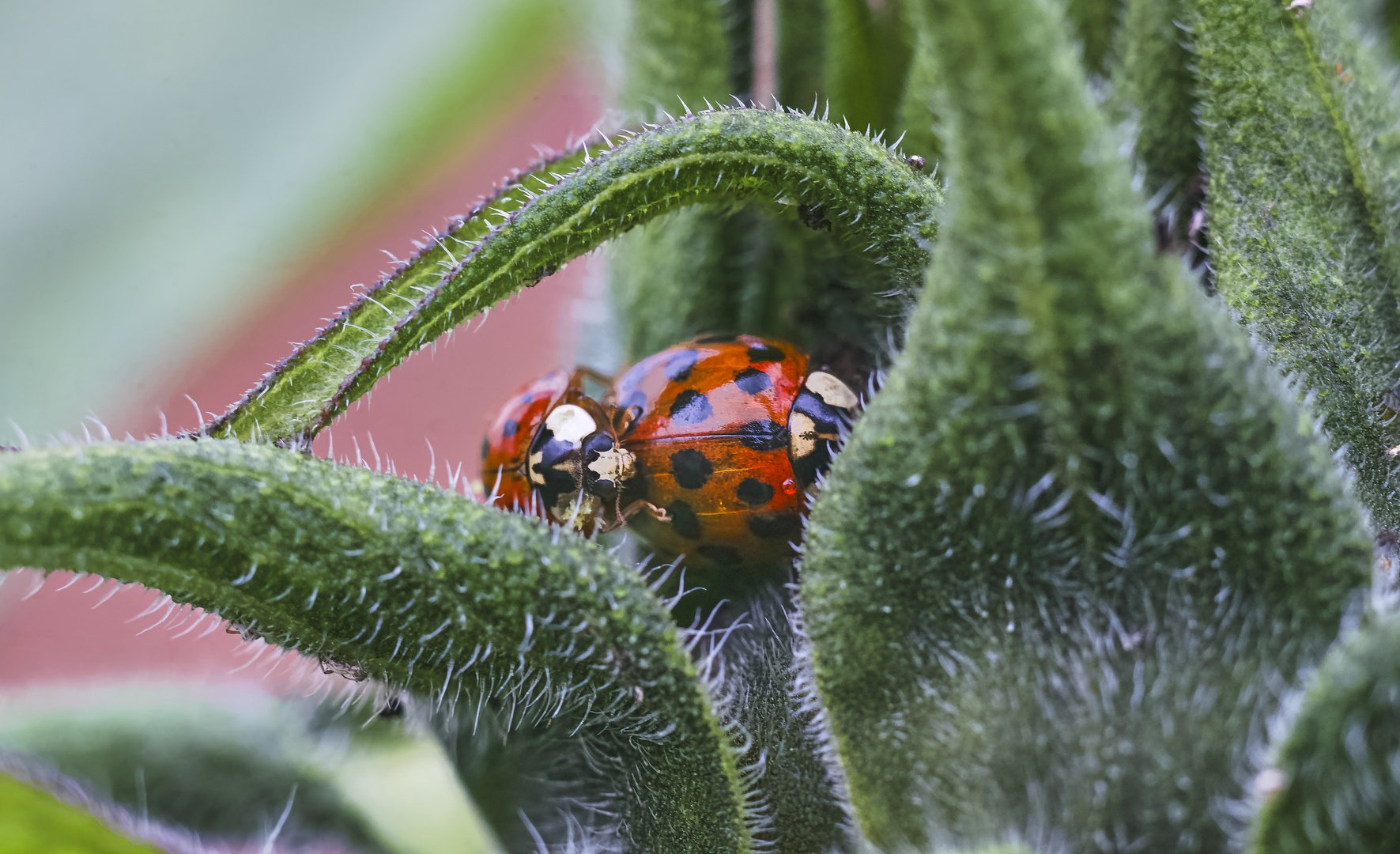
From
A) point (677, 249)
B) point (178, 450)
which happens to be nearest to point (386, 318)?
point (178, 450)

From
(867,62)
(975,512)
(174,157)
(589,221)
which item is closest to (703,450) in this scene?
(589,221)

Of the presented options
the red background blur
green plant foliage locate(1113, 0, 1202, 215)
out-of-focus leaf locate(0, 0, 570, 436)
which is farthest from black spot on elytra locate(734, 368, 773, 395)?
out-of-focus leaf locate(0, 0, 570, 436)

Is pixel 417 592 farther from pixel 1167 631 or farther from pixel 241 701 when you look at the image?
pixel 241 701

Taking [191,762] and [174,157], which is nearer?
[191,762]

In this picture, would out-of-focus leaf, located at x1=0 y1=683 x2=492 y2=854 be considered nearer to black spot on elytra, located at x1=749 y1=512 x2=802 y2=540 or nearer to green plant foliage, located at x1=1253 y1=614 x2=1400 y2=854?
black spot on elytra, located at x1=749 y1=512 x2=802 y2=540

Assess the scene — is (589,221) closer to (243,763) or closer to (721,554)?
(721,554)

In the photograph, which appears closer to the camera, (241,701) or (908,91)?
(908,91)

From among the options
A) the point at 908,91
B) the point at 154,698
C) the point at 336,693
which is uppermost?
the point at 908,91
